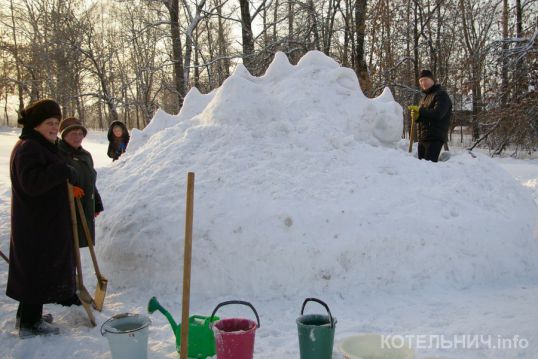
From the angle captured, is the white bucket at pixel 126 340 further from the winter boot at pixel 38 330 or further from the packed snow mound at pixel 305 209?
the packed snow mound at pixel 305 209

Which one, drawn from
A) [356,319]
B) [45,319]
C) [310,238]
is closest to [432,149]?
[310,238]

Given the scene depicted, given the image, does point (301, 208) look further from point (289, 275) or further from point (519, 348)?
point (519, 348)

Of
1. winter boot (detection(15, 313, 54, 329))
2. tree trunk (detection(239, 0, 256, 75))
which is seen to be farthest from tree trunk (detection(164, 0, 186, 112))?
winter boot (detection(15, 313, 54, 329))

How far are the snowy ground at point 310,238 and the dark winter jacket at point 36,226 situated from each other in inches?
14.0

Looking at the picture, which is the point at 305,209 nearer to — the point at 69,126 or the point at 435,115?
the point at 69,126

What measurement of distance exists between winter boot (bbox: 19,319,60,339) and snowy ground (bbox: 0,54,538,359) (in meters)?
0.07

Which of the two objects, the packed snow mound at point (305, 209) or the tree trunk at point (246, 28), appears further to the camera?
the tree trunk at point (246, 28)

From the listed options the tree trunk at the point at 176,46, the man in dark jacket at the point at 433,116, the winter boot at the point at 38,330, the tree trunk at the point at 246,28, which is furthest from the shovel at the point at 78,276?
the tree trunk at the point at 176,46

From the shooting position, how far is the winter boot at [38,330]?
2961 millimetres

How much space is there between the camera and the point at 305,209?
3.95m

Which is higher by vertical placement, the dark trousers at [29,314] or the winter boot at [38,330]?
the dark trousers at [29,314]

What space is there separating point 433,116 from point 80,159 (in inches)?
153

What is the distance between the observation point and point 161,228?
3928 millimetres

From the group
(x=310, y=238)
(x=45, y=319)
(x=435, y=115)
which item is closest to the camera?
(x=45, y=319)
